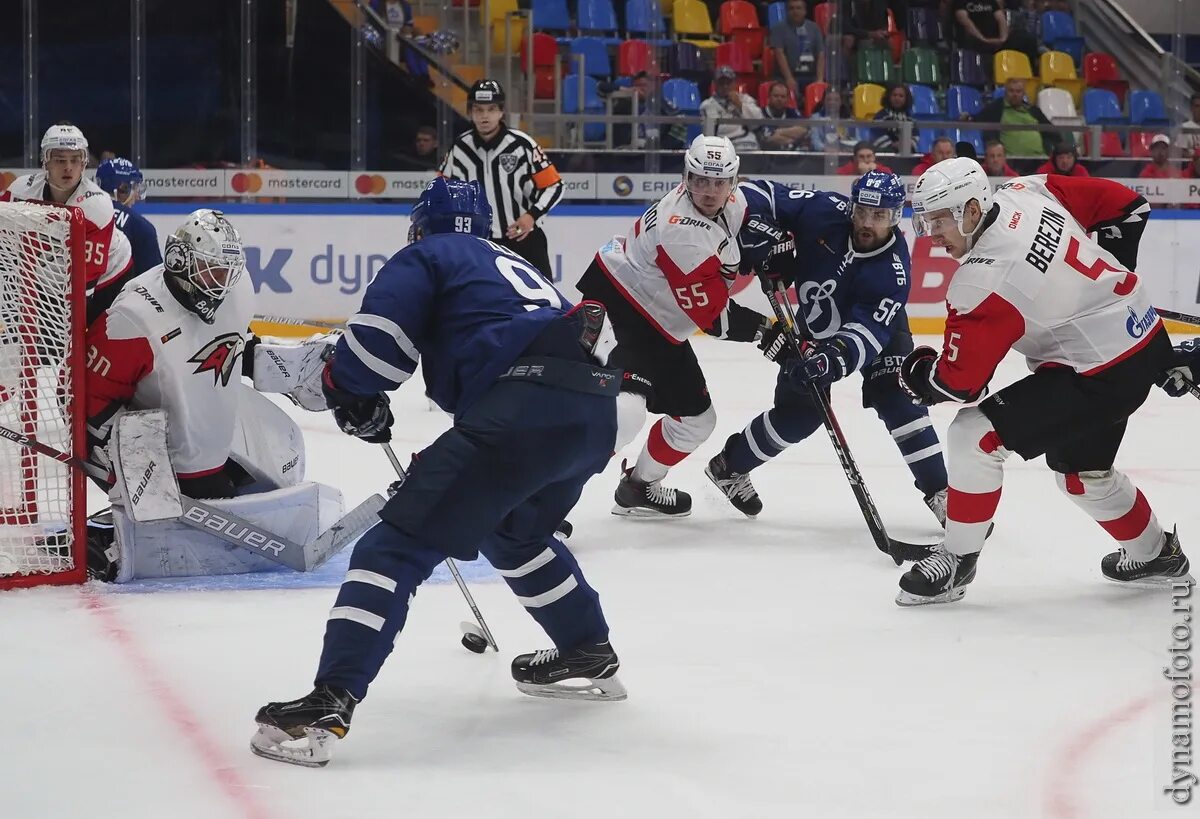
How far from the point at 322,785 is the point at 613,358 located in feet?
7.20

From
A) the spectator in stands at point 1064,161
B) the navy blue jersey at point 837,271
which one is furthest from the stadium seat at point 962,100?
the navy blue jersey at point 837,271

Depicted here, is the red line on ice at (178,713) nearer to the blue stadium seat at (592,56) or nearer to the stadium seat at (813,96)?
the blue stadium seat at (592,56)

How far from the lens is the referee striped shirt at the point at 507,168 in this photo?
635 centimetres

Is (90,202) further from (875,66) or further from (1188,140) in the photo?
(1188,140)

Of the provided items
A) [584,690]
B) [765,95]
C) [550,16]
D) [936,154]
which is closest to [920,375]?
[584,690]

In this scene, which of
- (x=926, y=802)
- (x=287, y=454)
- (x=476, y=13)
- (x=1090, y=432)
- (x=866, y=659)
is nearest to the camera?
(x=926, y=802)

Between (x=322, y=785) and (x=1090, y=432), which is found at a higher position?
(x=1090, y=432)

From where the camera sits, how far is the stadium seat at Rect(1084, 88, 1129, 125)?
406 inches

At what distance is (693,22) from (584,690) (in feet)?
26.1

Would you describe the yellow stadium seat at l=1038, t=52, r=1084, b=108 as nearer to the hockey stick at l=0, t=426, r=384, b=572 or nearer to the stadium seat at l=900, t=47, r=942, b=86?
the stadium seat at l=900, t=47, r=942, b=86

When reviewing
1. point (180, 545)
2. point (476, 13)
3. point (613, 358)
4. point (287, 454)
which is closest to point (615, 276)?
point (613, 358)

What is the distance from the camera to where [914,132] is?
9180mm

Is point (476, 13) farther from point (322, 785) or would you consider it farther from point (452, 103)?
point (322, 785)

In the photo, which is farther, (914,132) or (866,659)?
(914,132)
